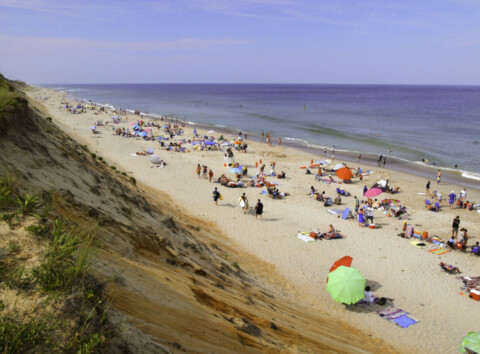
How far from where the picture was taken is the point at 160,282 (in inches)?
198

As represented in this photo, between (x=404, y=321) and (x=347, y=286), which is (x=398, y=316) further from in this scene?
(x=347, y=286)

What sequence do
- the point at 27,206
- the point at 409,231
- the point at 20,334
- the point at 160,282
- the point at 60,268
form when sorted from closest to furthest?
the point at 20,334 → the point at 60,268 → the point at 27,206 → the point at 160,282 → the point at 409,231

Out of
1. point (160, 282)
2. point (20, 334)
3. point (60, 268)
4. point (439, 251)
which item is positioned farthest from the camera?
point (439, 251)

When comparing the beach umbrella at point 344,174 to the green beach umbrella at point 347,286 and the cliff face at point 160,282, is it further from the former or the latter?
the cliff face at point 160,282

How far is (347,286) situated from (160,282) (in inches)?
287

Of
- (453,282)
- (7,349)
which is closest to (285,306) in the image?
(7,349)

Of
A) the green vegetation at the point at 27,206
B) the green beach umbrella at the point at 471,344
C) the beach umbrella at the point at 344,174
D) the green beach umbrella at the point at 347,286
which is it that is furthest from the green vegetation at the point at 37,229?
the beach umbrella at the point at 344,174

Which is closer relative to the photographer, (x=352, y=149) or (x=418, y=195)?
(x=418, y=195)

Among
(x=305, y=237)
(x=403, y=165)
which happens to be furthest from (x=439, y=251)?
(x=403, y=165)

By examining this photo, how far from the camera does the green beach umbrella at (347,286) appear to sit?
33.4ft

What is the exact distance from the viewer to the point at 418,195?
76.6 feet

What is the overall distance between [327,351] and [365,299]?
5.26 metres

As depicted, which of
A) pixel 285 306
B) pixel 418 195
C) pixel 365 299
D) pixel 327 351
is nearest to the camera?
pixel 327 351

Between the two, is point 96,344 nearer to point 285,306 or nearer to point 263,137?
point 285,306
